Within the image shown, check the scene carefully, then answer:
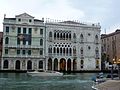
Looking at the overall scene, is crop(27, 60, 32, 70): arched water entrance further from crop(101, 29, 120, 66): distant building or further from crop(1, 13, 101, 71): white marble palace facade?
crop(101, 29, 120, 66): distant building

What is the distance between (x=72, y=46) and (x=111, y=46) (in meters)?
18.0

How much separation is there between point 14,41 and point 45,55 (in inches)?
310

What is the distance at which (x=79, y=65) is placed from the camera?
68.2 metres

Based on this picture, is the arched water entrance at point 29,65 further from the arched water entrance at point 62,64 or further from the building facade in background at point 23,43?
the arched water entrance at point 62,64

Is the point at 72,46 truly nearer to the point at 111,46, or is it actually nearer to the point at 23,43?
the point at 23,43

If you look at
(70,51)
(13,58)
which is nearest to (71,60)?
(70,51)

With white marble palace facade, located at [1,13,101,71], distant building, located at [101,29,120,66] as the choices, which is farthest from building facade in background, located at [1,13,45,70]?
distant building, located at [101,29,120,66]

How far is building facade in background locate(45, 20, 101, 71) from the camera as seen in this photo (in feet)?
216

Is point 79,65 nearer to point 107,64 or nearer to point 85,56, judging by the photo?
point 85,56

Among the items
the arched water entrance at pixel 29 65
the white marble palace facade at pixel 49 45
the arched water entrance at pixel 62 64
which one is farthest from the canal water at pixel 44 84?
the arched water entrance at pixel 62 64

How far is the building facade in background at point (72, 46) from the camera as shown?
65.9m

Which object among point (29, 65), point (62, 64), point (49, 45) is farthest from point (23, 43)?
point (62, 64)

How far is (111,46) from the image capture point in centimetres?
8138

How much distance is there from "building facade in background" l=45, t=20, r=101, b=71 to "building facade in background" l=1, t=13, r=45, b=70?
76.1 inches
